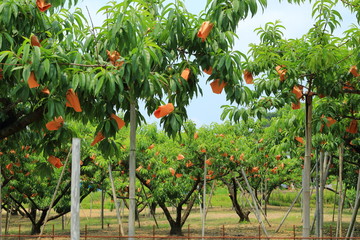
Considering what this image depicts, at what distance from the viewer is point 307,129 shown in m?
7.20

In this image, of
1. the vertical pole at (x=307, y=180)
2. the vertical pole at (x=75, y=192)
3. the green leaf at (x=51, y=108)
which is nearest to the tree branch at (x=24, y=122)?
the green leaf at (x=51, y=108)

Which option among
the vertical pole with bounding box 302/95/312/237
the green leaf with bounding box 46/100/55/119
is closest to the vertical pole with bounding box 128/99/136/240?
the green leaf with bounding box 46/100/55/119

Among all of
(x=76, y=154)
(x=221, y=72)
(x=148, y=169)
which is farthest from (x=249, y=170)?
(x=76, y=154)

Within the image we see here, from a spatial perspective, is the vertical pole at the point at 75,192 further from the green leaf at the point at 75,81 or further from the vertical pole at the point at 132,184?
the vertical pole at the point at 132,184

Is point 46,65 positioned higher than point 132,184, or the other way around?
point 46,65

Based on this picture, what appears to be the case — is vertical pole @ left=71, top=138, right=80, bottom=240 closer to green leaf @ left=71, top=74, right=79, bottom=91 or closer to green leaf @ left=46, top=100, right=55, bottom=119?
green leaf @ left=71, top=74, right=79, bottom=91

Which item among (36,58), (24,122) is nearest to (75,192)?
(36,58)

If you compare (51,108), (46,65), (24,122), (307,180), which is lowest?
(307,180)

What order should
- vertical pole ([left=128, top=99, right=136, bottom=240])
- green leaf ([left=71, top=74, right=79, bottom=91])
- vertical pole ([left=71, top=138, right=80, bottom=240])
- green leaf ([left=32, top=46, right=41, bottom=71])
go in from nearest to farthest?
1. vertical pole ([left=71, top=138, right=80, bottom=240])
2. green leaf ([left=32, top=46, right=41, bottom=71])
3. green leaf ([left=71, top=74, right=79, bottom=91])
4. vertical pole ([left=128, top=99, right=136, bottom=240])

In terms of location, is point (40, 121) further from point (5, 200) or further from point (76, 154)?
point (5, 200)

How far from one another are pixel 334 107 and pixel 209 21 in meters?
3.91

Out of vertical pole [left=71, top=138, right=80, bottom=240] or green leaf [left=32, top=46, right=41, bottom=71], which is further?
green leaf [left=32, top=46, right=41, bottom=71]

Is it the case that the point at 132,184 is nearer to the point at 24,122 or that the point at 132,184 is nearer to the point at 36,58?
the point at 36,58

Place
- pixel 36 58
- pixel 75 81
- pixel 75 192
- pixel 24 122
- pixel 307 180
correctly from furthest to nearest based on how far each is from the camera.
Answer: pixel 307 180
pixel 24 122
pixel 75 81
pixel 36 58
pixel 75 192
